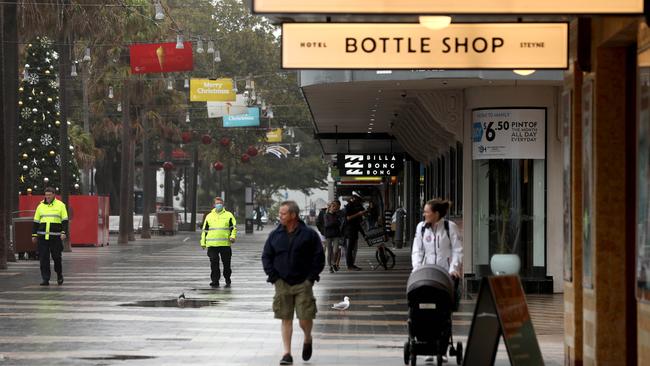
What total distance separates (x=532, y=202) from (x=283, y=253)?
11.1m

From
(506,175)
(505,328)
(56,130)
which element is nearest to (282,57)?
(505,328)

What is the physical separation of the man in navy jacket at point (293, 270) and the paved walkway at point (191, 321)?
1.51 feet

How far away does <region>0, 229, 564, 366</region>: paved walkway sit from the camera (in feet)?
48.1

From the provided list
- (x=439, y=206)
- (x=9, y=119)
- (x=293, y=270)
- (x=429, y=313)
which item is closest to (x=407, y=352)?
(x=429, y=313)

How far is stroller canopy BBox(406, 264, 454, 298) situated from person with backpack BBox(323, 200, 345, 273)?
1828 cm

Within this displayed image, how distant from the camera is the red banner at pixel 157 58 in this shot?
41.3 metres

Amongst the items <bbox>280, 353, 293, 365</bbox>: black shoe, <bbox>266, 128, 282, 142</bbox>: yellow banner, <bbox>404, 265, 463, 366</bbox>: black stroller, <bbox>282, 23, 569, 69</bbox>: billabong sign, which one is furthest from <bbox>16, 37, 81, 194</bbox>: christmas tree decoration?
<bbox>282, 23, 569, 69</bbox>: billabong sign

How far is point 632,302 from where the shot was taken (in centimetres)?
1162

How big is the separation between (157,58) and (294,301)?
28.4 meters

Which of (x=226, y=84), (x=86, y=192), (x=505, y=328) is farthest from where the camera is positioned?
(x=86, y=192)

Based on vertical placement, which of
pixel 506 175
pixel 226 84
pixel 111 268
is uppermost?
pixel 226 84

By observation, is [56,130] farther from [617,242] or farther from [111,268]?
[617,242]

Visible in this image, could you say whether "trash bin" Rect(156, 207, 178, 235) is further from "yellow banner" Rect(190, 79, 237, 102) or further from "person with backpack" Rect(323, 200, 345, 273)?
"person with backpack" Rect(323, 200, 345, 273)

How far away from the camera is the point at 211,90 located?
5028cm
